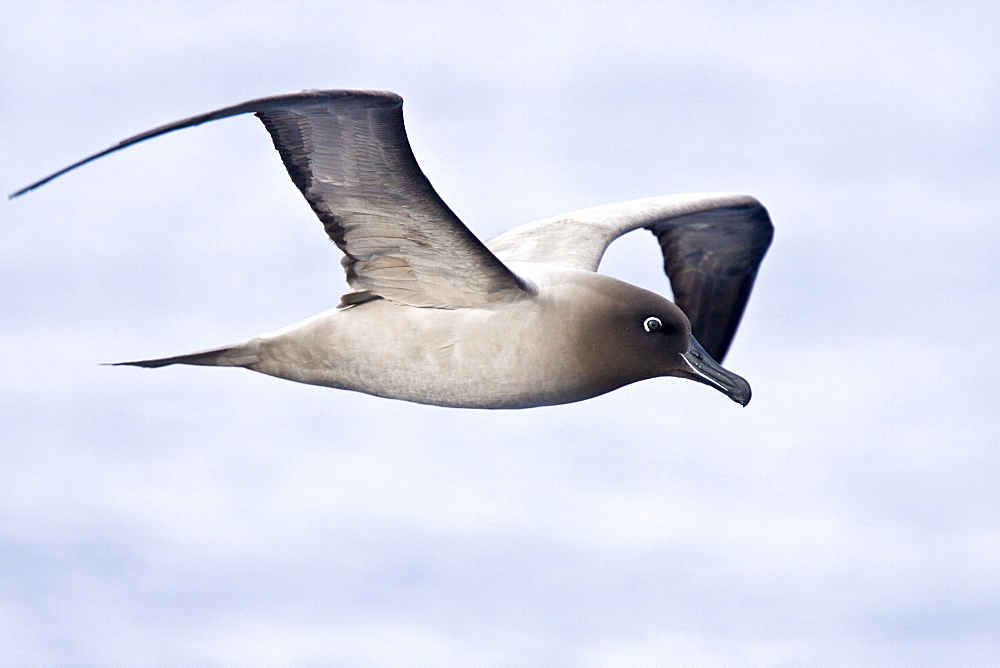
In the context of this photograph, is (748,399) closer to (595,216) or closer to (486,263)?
(486,263)

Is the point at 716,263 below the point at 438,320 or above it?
below

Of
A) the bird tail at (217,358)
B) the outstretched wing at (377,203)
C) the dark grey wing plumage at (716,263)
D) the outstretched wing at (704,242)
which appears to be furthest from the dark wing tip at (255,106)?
the dark grey wing plumage at (716,263)

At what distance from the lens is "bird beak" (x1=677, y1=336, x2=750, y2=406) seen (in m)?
9.61

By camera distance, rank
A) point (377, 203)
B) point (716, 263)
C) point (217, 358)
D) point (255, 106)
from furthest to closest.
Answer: point (716, 263), point (217, 358), point (377, 203), point (255, 106)

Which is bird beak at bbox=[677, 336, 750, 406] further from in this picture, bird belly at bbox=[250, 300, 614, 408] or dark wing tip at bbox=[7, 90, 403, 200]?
dark wing tip at bbox=[7, 90, 403, 200]

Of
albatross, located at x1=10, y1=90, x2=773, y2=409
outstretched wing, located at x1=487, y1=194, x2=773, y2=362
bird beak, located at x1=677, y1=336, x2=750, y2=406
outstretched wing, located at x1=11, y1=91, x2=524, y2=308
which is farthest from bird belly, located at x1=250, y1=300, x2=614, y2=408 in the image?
outstretched wing, located at x1=487, y1=194, x2=773, y2=362

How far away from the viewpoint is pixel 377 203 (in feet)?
29.7

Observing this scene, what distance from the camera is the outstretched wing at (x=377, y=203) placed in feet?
27.1

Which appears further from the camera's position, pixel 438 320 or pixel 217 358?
pixel 217 358

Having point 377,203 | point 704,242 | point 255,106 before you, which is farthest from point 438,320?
point 704,242

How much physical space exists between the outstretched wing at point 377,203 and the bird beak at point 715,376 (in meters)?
1.21

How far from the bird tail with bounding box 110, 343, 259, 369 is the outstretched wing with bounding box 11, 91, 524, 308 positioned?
2.59 feet

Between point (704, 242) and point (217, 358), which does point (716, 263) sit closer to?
point (704, 242)

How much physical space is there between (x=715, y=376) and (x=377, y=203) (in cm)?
242
